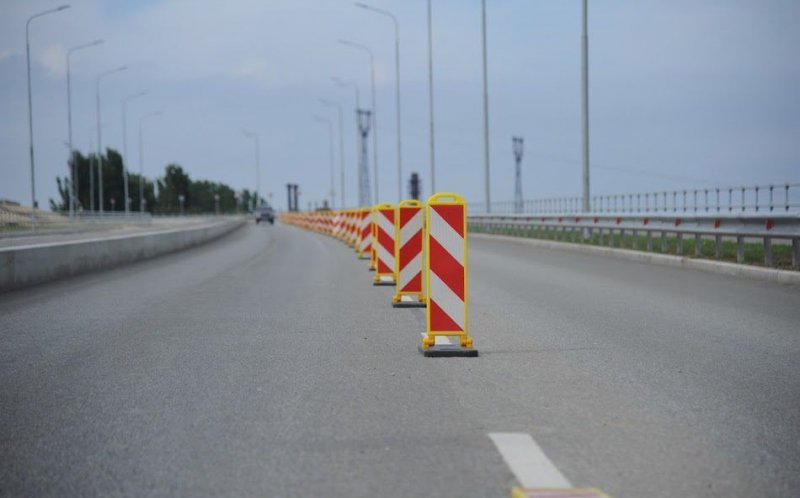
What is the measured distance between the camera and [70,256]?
17.5 m

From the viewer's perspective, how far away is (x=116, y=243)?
21.0 metres

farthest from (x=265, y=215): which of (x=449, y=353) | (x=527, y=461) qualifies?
(x=527, y=461)

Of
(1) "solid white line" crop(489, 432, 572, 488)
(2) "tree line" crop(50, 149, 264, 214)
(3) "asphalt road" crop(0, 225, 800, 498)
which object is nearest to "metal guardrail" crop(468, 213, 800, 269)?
(3) "asphalt road" crop(0, 225, 800, 498)

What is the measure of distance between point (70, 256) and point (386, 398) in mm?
13176

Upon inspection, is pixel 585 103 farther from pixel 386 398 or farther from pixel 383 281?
pixel 386 398

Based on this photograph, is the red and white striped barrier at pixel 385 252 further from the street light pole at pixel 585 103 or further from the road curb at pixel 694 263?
the street light pole at pixel 585 103

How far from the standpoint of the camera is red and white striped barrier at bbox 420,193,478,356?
7.89 metres

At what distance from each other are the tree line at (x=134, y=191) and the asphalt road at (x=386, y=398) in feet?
352

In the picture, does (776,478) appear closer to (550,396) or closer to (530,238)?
(550,396)

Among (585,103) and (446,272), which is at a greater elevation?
(585,103)

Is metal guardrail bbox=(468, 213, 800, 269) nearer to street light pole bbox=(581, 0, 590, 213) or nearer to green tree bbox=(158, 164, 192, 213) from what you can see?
street light pole bbox=(581, 0, 590, 213)

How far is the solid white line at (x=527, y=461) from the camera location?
13.3 feet

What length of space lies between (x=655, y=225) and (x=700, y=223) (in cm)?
217

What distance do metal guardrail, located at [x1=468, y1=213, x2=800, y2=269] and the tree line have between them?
89.9 m
